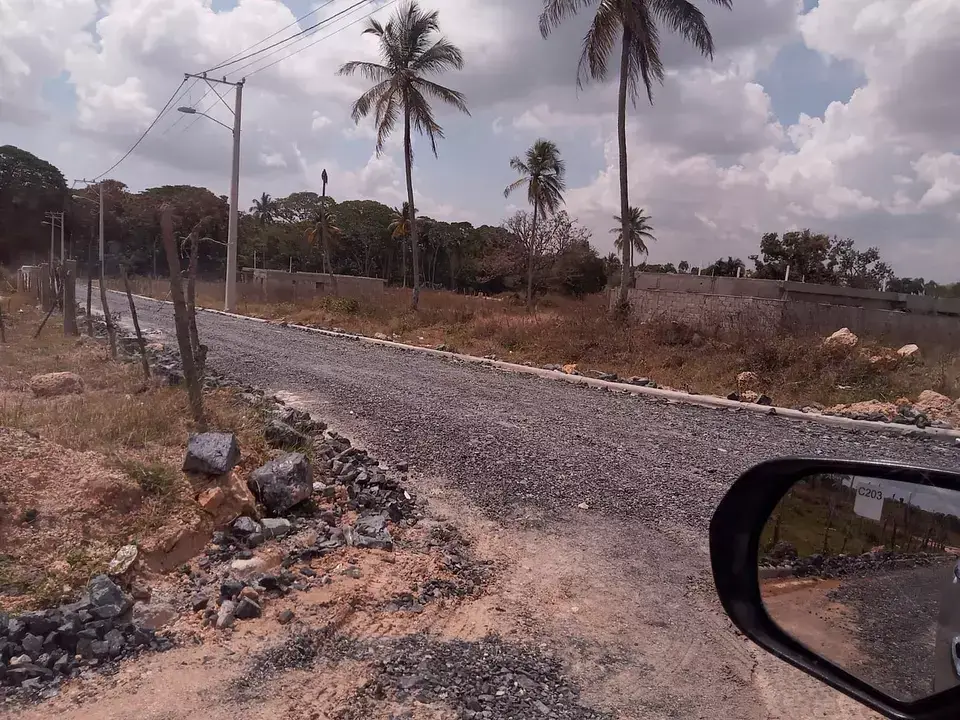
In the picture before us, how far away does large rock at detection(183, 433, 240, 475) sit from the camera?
16.2 ft

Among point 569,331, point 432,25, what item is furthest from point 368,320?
point 432,25

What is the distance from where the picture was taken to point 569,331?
1664cm

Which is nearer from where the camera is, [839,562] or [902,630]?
[902,630]

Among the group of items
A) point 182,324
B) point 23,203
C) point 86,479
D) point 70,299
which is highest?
point 23,203

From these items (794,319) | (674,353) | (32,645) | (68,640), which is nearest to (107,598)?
(68,640)

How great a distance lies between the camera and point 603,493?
19.0 feet

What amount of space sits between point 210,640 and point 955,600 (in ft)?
10.1

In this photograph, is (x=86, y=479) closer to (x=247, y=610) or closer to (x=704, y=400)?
(x=247, y=610)

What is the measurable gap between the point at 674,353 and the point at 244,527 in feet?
36.9

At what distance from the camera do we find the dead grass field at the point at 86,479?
A: 378cm

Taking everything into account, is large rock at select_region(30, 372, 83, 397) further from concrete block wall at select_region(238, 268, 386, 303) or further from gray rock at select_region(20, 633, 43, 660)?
concrete block wall at select_region(238, 268, 386, 303)

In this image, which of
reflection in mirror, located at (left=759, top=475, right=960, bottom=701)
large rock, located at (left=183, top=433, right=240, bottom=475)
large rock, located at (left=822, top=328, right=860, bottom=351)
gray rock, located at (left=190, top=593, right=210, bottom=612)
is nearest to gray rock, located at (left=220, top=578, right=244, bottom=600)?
gray rock, located at (left=190, top=593, right=210, bottom=612)

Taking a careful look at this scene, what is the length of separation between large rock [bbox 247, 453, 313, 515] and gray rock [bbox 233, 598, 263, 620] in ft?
4.38

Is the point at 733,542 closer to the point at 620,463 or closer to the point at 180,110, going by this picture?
the point at 620,463
